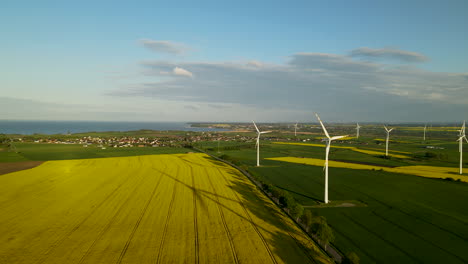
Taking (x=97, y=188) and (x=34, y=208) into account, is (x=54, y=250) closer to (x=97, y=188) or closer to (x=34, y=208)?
(x=34, y=208)


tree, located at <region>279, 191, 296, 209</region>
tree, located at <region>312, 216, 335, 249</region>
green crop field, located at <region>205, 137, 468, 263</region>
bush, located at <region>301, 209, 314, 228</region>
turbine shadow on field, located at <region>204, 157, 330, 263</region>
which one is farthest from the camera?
tree, located at <region>279, 191, 296, 209</region>

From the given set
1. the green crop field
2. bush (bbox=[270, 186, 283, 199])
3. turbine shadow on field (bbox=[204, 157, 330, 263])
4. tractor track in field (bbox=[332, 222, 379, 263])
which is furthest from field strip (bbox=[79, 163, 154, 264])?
tractor track in field (bbox=[332, 222, 379, 263])

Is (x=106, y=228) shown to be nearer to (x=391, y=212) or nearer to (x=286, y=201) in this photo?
(x=286, y=201)

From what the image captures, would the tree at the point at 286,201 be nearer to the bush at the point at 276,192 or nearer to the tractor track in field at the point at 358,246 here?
the bush at the point at 276,192

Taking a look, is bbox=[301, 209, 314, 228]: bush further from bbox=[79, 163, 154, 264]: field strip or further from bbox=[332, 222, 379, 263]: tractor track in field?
bbox=[79, 163, 154, 264]: field strip

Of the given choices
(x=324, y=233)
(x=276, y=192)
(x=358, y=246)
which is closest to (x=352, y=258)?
(x=324, y=233)

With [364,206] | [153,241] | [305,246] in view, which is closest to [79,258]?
[153,241]

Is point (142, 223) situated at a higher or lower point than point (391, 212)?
higher
